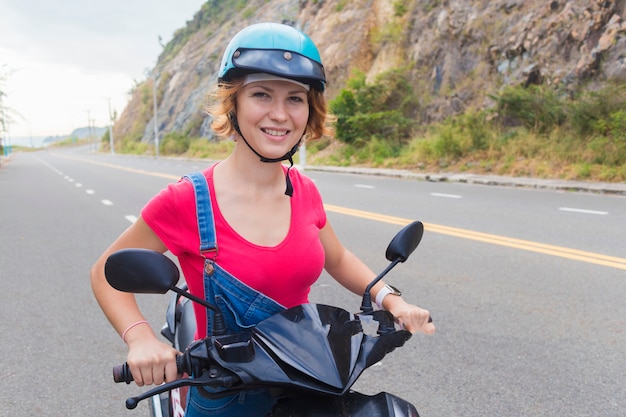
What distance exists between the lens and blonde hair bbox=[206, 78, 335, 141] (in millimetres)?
1866

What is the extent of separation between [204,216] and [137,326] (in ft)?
1.30

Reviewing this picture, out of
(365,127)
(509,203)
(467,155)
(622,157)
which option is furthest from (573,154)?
(365,127)

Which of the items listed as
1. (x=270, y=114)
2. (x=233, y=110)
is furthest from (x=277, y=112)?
(x=233, y=110)

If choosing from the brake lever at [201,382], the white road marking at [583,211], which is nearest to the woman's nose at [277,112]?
the brake lever at [201,382]

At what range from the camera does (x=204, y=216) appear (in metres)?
1.76

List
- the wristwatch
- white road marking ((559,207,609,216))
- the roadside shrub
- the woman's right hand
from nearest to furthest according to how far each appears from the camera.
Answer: the woman's right hand < the wristwatch < white road marking ((559,207,609,216)) < the roadside shrub

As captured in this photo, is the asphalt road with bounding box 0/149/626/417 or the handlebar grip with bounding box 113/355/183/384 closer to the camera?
the handlebar grip with bounding box 113/355/183/384

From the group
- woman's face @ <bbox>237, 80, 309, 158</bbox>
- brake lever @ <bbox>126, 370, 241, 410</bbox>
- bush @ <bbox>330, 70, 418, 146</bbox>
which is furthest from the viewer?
bush @ <bbox>330, 70, 418, 146</bbox>

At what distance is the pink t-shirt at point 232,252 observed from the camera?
69.3 inches

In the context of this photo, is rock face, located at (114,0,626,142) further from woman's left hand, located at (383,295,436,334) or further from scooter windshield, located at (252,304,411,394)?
scooter windshield, located at (252,304,411,394)

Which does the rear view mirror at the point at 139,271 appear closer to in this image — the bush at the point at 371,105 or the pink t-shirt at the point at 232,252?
the pink t-shirt at the point at 232,252

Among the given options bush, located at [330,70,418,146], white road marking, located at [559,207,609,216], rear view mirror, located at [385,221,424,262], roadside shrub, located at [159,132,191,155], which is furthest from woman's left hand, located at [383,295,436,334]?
roadside shrub, located at [159,132,191,155]

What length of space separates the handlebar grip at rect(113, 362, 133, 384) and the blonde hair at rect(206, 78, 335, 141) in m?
0.86

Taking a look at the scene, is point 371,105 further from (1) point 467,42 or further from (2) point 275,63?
(2) point 275,63
